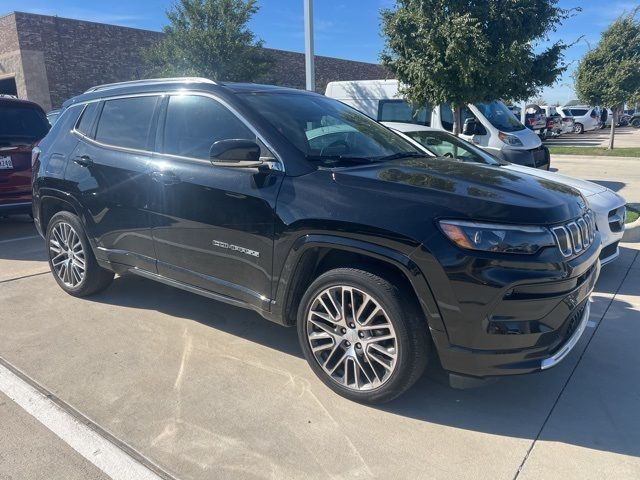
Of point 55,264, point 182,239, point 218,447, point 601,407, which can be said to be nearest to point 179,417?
point 218,447

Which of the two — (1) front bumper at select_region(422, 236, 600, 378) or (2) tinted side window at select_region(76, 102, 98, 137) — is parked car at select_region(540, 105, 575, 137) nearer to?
(2) tinted side window at select_region(76, 102, 98, 137)

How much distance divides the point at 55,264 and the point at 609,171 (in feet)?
45.1

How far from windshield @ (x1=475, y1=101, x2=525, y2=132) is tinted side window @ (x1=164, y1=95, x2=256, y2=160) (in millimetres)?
8173

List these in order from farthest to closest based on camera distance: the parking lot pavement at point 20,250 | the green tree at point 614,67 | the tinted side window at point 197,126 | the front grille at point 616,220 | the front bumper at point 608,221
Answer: the green tree at point 614,67
the parking lot pavement at point 20,250
the front grille at point 616,220
the front bumper at point 608,221
the tinted side window at point 197,126

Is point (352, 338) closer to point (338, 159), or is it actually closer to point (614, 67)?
point (338, 159)

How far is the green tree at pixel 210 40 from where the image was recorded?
14.0 m

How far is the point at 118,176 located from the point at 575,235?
10.9 feet

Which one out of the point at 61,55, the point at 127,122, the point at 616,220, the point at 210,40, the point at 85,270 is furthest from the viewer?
the point at 61,55

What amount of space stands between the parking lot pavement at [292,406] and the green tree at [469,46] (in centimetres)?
463

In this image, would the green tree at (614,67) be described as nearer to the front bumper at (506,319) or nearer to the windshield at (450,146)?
the windshield at (450,146)

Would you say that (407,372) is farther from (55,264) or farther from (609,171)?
(609,171)

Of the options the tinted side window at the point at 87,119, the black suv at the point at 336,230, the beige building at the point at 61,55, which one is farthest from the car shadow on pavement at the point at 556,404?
the beige building at the point at 61,55

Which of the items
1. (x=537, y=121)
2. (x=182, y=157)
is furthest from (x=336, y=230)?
(x=537, y=121)

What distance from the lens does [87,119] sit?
4.66 m
